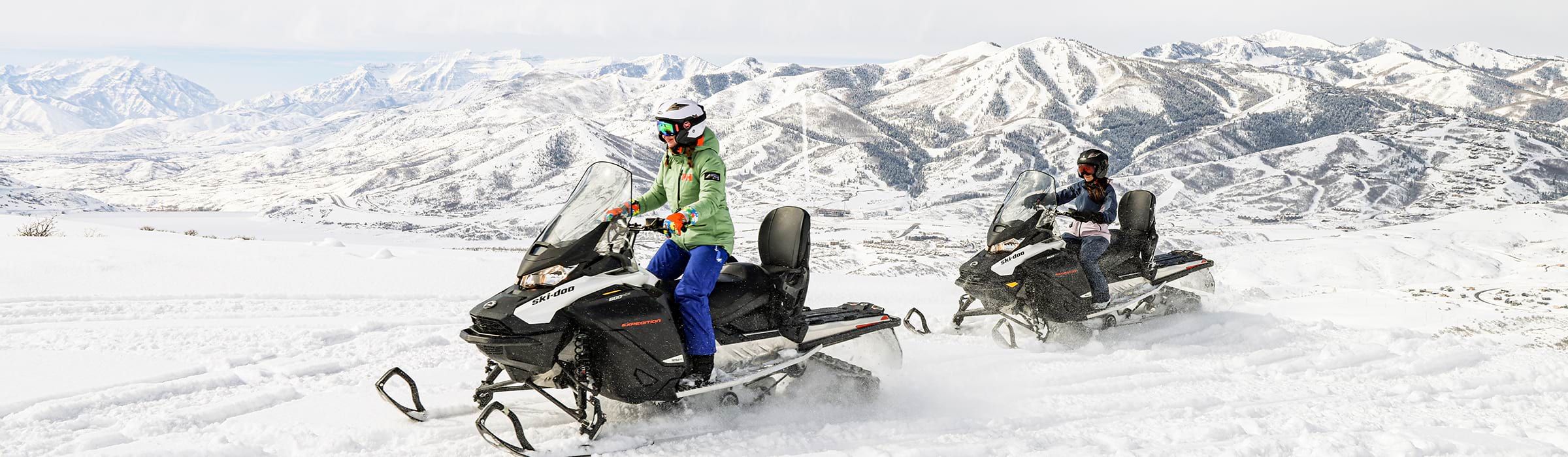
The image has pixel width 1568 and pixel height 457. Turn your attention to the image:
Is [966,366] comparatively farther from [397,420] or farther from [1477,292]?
[1477,292]

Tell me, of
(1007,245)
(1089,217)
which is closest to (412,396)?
(1007,245)

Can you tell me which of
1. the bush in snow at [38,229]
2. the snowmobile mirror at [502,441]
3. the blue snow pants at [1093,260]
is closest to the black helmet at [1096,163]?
the blue snow pants at [1093,260]

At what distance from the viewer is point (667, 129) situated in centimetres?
480

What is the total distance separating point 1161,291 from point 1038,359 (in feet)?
10.2

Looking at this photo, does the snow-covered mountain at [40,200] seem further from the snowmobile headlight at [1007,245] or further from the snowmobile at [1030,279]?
the snowmobile headlight at [1007,245]

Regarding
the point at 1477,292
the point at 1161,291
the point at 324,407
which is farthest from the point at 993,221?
the point at 1477,292

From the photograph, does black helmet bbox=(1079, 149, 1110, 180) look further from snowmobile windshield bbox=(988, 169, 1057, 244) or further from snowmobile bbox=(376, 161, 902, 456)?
snowmobile bbox=(376, 161, 902, 456)

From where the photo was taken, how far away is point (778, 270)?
18.2ft

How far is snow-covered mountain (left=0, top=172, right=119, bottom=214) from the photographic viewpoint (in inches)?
4892

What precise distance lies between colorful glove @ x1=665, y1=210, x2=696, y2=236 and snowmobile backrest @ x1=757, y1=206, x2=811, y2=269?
950 millimetres

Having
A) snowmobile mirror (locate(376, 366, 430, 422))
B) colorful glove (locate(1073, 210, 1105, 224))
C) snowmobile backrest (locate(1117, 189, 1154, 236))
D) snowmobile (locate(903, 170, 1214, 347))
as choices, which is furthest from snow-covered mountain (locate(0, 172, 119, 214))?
colorful glove (locate(1073, 210, 1105, 224))

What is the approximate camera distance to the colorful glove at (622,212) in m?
4.51

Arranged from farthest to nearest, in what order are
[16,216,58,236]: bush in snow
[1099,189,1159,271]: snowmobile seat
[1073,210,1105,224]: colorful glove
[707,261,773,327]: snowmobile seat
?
1. [16,216,58,236]: bush in snow
2. [1099,189,1159,271]: snowmobile seat
3. [1073,210,1105,224]: colorful glove
4. [707,261,773,327]: snowmobile seat

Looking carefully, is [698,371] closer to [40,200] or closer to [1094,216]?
[1094,216]
